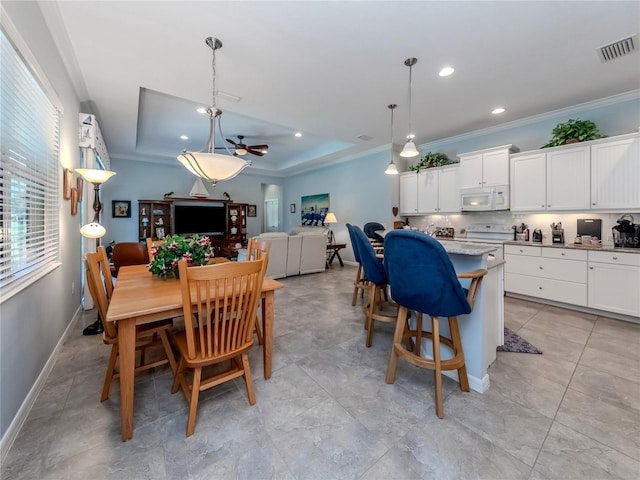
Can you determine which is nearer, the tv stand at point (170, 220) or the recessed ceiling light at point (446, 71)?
the recessed ceiling light at point (446, 71)

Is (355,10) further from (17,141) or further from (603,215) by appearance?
(603,215)

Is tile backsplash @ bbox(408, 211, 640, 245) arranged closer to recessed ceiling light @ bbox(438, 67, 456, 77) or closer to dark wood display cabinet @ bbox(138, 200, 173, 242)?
recessed ceiling light @ bbox(438, 67, 456, 77)

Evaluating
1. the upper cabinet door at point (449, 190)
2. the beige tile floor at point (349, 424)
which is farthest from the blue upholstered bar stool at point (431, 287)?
the upper cabinet door at point (449, 190)

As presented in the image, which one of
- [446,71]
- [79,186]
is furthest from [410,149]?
[79,186]

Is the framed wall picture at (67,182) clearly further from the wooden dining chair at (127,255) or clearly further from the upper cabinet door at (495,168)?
the upper cabinet door at (495,168)

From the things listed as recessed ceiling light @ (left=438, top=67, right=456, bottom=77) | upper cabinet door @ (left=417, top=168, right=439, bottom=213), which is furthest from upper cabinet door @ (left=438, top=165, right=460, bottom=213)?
recessed ceiling light @ (left=438, top=67, right=456, bottom=77)

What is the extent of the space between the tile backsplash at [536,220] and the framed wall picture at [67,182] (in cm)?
577

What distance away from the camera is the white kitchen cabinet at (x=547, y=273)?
3375 mm

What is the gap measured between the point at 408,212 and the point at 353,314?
3.24m

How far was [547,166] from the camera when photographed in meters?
3.81

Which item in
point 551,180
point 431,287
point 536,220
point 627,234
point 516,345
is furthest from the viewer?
point 536,220

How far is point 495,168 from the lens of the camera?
429cm

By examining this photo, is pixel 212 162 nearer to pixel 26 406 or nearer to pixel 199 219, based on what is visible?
pixel 26 406

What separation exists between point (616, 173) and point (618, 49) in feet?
4.97
